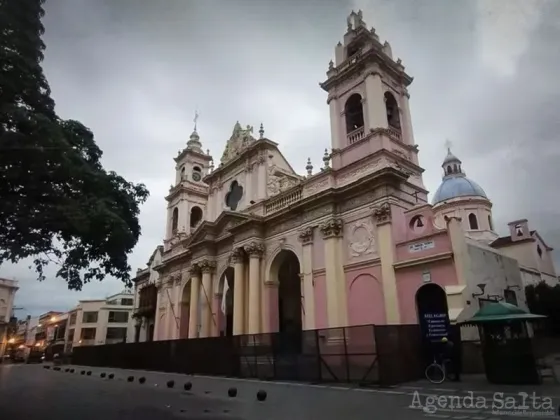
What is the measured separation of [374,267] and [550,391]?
949cm

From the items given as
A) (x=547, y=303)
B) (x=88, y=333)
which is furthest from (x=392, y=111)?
(x=88, y=333)

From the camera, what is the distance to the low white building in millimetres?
63062

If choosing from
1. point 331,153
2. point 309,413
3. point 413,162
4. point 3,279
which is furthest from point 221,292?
point 3,279

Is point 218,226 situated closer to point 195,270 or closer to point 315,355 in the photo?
point 195,270

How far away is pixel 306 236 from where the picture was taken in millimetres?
21859

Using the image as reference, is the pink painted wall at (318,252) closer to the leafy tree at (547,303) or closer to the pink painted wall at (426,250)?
the pink painted wall at (426,250)

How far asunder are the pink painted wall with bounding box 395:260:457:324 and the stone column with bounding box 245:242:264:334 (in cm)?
913

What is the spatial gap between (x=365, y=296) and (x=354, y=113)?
10971mm

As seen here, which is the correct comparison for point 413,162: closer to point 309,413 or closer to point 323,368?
point 323,368

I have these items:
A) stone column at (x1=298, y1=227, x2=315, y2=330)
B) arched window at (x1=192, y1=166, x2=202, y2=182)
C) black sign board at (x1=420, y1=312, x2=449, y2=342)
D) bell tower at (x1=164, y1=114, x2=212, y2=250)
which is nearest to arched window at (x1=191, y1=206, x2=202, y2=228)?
bell tower at (x1=164, y1=114, x2=212, y2=250)

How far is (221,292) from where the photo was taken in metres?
27.8

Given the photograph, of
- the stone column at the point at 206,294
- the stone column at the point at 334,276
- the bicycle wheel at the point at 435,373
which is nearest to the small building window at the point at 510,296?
the bicycle wheel at the point at 435,373

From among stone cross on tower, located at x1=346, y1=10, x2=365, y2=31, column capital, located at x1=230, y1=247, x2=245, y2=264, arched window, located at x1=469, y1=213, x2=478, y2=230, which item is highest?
stone cross on tower, located at x1=346, y1=10, x2=365, y2=31

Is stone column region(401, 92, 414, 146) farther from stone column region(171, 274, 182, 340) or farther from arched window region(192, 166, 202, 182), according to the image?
stone column region(171, 274, 182, 340)
